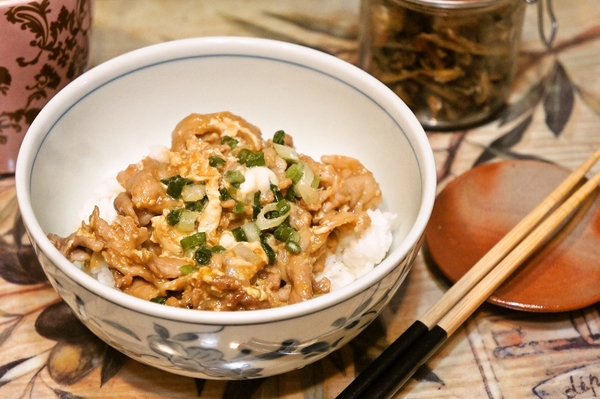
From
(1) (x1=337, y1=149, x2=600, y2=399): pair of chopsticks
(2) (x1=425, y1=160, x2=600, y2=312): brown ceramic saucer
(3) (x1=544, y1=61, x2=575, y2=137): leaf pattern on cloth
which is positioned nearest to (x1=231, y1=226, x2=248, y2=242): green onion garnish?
(1) (x1=337, y1=149, x2=600, y2=399): pair of chopsticks

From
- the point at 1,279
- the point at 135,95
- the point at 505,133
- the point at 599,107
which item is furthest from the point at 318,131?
the point at 599,107

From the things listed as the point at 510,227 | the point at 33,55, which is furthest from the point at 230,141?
the point at 510,227

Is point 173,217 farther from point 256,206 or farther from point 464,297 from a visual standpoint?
point 464,297

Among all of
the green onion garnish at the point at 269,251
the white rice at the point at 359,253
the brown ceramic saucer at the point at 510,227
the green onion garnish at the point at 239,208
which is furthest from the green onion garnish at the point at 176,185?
the brown ceramic saucer at the point at 510,227

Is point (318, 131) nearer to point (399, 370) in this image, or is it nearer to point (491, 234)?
point (491, 234)

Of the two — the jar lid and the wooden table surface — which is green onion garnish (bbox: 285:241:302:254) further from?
the jar lid

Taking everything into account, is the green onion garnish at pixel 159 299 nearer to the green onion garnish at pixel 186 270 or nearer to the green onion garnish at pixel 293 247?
the green onion garnish at pixel 186 270
